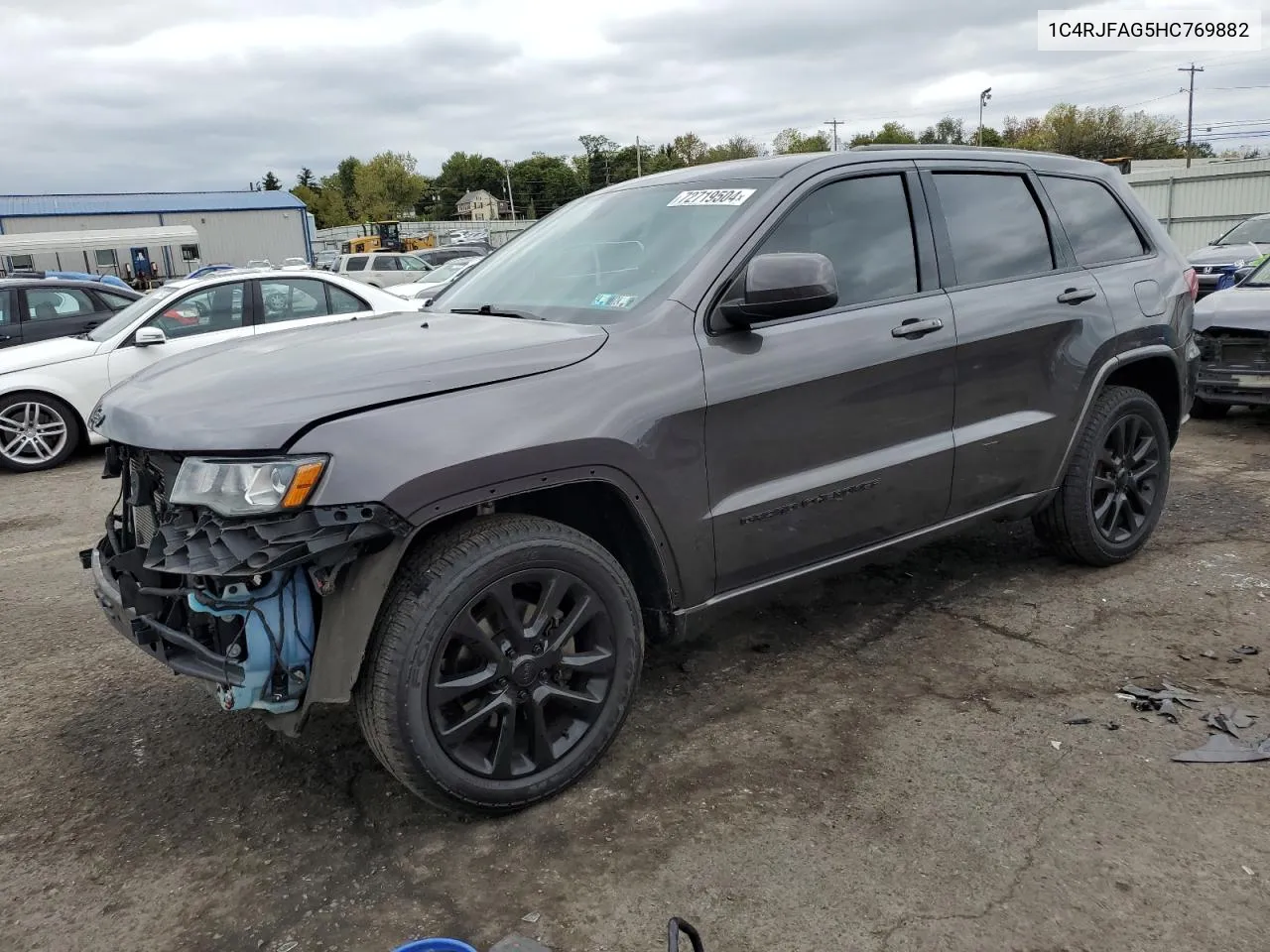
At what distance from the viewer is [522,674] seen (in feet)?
9.07

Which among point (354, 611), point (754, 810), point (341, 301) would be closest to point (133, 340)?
point (341, 301)

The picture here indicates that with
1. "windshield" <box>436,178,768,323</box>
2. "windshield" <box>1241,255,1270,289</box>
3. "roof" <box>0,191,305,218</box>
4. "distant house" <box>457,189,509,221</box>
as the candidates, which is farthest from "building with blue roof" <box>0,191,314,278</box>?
"distant house" <box>457,189,509,221</box>

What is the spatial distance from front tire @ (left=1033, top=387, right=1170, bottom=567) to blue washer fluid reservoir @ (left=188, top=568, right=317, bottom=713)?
128 inches

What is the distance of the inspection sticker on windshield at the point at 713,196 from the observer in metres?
Answer: 3.40

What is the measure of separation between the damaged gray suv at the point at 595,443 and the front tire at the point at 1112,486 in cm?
4

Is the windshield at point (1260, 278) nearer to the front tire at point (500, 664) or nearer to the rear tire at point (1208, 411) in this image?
the rear tire at point (1208, 411)

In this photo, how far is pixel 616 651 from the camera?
9.68 ft

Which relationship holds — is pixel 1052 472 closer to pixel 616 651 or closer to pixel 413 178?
pixel 616 651

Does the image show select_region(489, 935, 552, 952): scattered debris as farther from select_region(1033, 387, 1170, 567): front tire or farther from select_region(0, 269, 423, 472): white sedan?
select_region(0, 269, 423, 472): white sedan

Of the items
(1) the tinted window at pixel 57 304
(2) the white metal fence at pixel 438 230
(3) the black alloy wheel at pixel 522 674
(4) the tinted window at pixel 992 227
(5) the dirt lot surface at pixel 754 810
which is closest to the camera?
(5) the dirt lot surface at pixel 754 810

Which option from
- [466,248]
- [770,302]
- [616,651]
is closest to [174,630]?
[616,651]

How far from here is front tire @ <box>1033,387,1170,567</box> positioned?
171 inches

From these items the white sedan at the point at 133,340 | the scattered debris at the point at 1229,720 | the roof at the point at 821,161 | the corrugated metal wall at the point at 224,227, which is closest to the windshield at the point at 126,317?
the white sedan at the point at 133,340

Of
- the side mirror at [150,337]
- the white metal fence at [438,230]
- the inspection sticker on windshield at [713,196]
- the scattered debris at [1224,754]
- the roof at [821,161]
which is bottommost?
the scattered debris at [1224,754]
